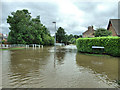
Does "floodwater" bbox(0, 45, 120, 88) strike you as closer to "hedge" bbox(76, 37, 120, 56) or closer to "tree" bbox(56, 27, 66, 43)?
"hedge" bbox(76, 37, 120, 56)

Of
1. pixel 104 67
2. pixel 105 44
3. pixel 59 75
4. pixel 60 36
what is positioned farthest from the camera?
pixel 60 36

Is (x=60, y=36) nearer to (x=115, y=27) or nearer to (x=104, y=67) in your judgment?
(x=115, y=27)

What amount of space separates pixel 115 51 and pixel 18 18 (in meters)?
27.0

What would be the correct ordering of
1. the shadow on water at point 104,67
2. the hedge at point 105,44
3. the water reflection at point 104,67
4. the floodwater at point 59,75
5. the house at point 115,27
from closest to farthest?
the floodwater at point 59,75, the shadow on water at point 104,67, the water reflection at point 104,67, the hedge at point 105,44, the house at point 115,27

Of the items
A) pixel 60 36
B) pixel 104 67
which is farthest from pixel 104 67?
pixel 60 36

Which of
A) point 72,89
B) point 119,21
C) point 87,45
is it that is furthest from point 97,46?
point 119,21

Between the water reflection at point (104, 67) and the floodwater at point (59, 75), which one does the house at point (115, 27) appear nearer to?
the water reflection at point (104, 67)

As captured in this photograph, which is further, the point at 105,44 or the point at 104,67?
the point at 105,44

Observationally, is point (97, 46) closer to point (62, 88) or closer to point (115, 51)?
point (115, 51)

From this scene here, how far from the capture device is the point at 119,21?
2266 cm

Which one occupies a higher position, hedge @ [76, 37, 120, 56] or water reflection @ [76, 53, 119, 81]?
hedge @ [76, 37, 120, 56]

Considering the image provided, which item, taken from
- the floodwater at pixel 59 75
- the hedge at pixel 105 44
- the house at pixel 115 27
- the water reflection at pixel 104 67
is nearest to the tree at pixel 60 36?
the house at pixel 115 27

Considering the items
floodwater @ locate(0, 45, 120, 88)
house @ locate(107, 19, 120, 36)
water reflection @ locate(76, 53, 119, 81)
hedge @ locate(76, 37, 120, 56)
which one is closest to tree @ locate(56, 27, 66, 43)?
house @ locate(107, 19, 120, 36)

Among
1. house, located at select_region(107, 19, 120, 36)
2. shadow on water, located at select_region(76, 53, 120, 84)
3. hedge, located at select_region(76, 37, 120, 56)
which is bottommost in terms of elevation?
shadow on water, located at select_region(76, 53, 120, 84)
